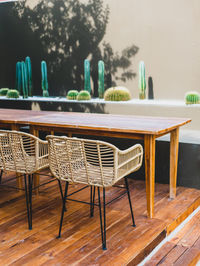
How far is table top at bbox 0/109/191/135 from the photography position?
109 inches

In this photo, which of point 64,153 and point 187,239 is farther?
point 187,239

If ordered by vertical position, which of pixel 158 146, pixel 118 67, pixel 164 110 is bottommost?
pixel 158 146

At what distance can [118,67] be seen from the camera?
560cm

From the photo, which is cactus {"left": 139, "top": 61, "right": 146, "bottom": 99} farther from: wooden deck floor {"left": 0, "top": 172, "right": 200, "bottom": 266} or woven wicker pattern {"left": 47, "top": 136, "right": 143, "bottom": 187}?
woven wicker pattern {"left": 47, "top": 136, "right": 143, "bottom": 187}

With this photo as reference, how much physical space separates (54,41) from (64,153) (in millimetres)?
4228

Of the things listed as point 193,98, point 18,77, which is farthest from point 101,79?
point 18,77

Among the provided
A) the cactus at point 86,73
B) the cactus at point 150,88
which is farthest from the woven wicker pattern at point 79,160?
the cactus at point 86,73

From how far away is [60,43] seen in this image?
6172mm

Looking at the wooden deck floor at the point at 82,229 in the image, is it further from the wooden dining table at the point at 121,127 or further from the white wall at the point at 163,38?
the white wall at the point at 163,38

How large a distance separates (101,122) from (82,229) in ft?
3.08

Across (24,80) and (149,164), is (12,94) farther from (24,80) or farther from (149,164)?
(149,164)

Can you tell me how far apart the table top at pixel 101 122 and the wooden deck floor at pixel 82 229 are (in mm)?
729

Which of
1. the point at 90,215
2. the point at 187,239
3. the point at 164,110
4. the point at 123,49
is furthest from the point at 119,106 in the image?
the point at 187,239

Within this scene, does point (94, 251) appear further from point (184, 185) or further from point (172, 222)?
point (184, 185)
